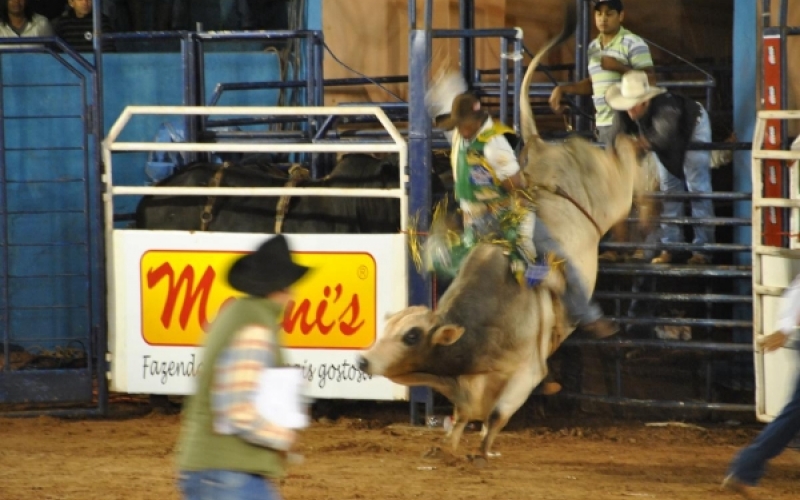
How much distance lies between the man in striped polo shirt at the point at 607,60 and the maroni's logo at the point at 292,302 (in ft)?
6.81

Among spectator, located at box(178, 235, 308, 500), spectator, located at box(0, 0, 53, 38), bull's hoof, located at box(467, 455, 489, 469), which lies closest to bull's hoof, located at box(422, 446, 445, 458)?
bull's hoof, located at box(467, 455, 489, 469)

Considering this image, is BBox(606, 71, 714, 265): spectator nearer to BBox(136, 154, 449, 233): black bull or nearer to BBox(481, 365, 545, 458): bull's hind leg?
BBox(136, 154, 449, 233): black bull

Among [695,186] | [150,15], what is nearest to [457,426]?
[695,186]

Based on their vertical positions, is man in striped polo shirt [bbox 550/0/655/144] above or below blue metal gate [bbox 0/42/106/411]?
above

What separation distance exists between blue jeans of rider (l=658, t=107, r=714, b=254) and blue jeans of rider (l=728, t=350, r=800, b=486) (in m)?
2.96

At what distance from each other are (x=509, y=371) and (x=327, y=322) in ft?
6.70

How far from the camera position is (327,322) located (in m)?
9.27

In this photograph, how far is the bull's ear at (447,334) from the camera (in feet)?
23.5

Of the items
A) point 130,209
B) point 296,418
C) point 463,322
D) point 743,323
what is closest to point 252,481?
point 296,418

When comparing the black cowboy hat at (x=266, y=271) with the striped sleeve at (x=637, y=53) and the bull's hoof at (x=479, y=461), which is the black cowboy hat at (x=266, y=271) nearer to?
the bull's hoof at (x=479, y=461)

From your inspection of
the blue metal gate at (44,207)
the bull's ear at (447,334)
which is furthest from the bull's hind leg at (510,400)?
the blue metal gate at (44,207)

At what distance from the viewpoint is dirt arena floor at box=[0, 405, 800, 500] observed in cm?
746

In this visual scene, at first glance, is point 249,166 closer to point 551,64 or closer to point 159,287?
point 159,287

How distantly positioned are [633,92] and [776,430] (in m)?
2.87
